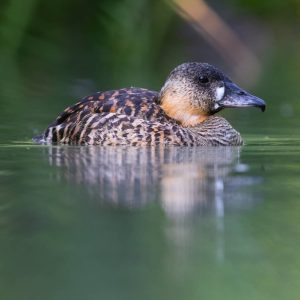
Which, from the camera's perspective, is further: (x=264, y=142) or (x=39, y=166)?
(x=264, y=142)

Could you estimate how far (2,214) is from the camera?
6398 mm

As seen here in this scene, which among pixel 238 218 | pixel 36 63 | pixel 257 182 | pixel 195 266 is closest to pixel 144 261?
pixel 195 266

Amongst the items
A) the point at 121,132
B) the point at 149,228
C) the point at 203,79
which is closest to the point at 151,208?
the point at 149,228

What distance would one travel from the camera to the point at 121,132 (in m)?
10.3

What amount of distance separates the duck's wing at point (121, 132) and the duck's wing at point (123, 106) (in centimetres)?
9

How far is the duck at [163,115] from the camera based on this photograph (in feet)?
33.8

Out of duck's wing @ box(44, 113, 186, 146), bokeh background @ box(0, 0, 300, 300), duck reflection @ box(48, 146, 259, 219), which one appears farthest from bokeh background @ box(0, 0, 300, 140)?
duck reflection @ box(48, 146, 259, 219)

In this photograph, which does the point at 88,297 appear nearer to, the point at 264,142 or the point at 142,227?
the point at 142,227

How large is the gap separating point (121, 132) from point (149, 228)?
173 inches

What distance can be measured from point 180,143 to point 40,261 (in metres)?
5.11

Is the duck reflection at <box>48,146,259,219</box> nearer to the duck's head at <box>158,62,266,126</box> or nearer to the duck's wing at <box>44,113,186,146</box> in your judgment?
the duck's wing at <box>44,113,186,146</box>

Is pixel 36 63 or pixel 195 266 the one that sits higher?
pixel 36 63

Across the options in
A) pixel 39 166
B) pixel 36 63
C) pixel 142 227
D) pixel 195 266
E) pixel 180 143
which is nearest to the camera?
pixel 195 266

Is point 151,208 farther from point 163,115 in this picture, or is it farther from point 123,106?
point 163,115
